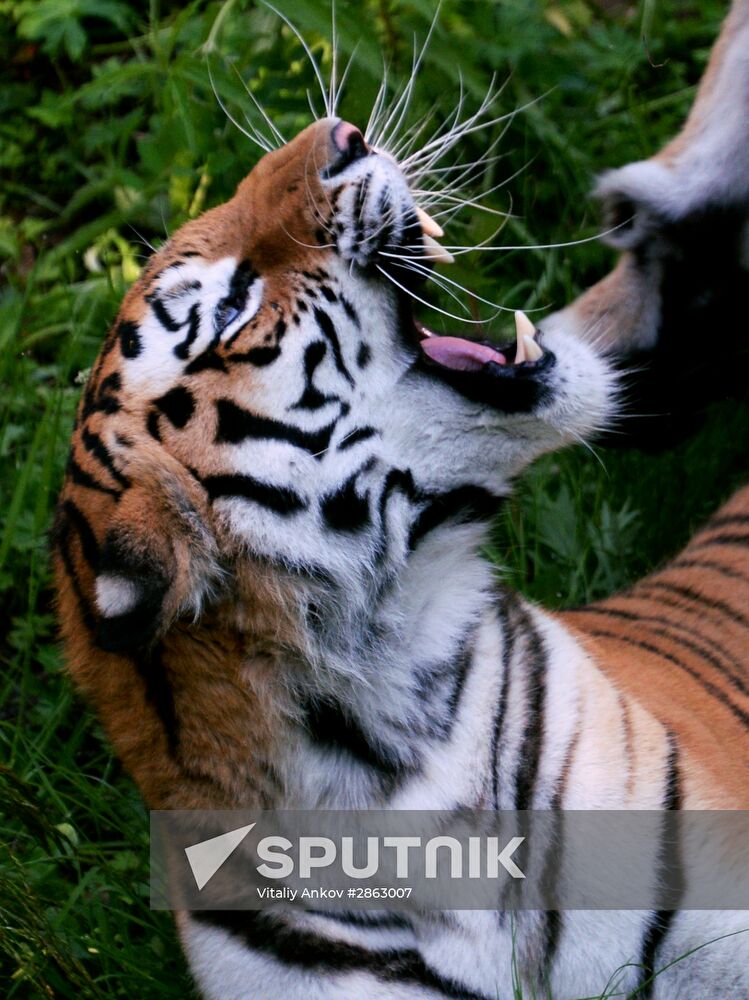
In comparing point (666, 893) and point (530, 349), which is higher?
point (530, 349)

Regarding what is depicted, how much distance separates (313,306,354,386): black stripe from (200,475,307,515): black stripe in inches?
7.1

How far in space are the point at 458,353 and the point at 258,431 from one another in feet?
1.01

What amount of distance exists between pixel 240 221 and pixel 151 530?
494mm

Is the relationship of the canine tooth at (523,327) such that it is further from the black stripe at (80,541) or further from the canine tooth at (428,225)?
the black stripe at (80,541)

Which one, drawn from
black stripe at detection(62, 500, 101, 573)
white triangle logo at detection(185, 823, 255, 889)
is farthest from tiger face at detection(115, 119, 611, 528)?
white triangle logo at detection(185, 823, 255, 889)

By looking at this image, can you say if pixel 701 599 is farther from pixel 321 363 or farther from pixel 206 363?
pixel 206 363

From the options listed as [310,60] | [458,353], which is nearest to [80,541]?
[458,353]

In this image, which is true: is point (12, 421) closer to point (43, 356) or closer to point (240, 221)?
point (43, 356)

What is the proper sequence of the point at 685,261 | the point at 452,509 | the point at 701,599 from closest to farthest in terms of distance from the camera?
1. the point at 452,509
2. the point at 701,599
3. the point at 685,261

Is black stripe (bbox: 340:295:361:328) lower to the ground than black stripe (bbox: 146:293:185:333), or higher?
lower

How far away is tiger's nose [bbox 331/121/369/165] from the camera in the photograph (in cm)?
183

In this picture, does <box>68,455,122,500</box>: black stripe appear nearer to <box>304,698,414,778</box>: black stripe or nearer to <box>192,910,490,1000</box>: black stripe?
<box>304,698,414,778</box>: black stripe

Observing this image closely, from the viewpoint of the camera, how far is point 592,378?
186 cm

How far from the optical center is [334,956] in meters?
1.70
